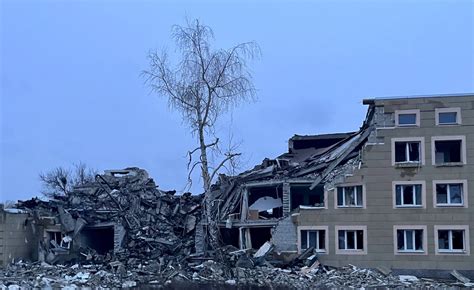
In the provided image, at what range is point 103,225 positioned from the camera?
40125 millimetres

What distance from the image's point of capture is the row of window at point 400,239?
3150 cm

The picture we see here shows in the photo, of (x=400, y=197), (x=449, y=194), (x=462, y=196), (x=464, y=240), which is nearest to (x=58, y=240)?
(x=400, y=197)

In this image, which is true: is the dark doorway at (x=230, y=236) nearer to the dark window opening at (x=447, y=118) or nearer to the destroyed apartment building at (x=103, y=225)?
the destroyed apartment building at (x=103, y=225)

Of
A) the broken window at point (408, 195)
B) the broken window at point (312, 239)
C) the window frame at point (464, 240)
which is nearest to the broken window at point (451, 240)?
the window frame at point (464, 240)

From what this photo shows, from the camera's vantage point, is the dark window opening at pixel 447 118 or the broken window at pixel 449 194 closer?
the broken window at pixel 449 194

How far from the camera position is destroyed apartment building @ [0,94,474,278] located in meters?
31.7

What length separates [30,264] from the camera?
122 feet

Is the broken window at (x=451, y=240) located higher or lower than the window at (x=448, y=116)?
lower

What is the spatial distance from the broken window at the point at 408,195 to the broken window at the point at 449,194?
94 centimetres

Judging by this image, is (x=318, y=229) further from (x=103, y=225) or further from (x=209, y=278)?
(x=103, y=225)

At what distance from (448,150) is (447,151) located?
74mm

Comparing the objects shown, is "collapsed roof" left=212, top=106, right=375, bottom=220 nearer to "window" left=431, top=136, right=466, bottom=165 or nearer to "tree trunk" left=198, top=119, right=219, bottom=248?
"tree trunk" left=198, top=119, right=219, bottom=248

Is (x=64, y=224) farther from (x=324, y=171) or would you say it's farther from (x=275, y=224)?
(x=324, y=171)

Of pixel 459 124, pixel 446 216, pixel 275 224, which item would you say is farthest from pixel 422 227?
pixel 275 224
